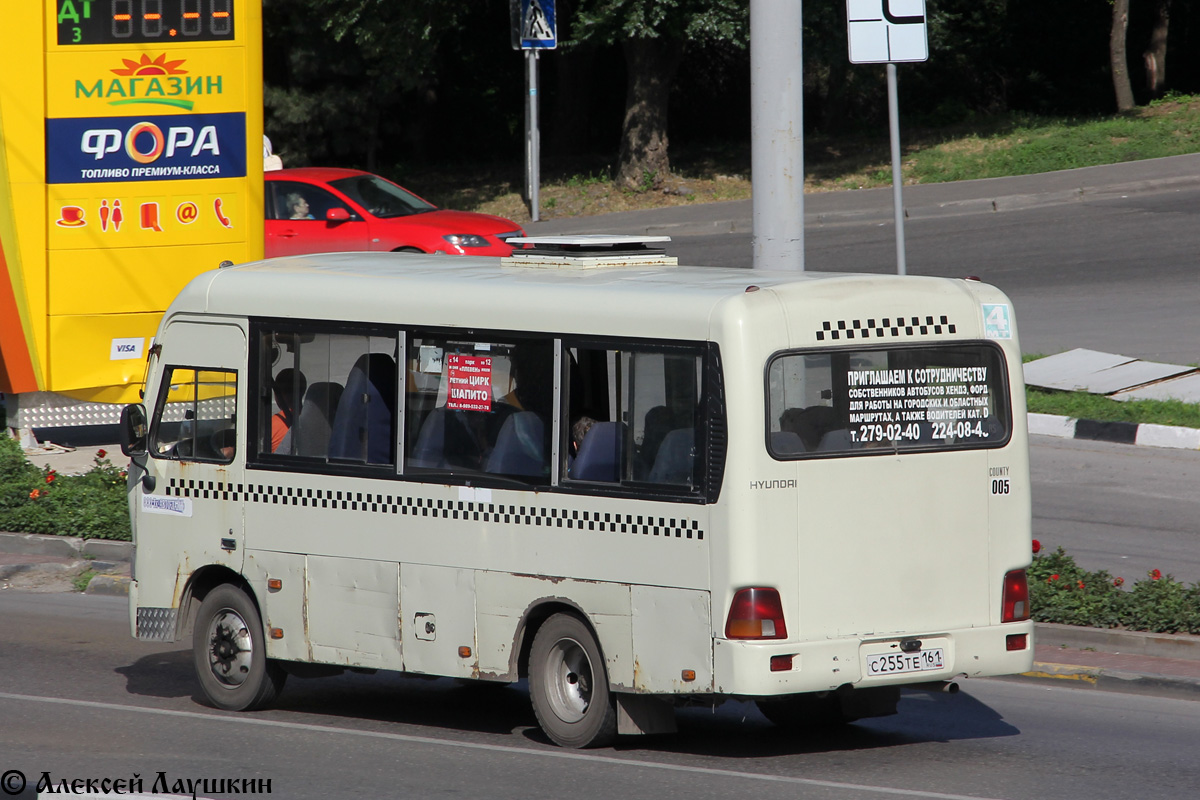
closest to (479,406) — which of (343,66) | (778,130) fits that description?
(778,130)

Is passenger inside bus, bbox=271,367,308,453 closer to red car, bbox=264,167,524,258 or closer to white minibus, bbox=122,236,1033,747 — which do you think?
white minibus, bbox=122,236,1033,747

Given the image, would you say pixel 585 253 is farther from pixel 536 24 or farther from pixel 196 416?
pixel 536 24

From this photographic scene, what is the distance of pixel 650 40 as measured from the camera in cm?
2962

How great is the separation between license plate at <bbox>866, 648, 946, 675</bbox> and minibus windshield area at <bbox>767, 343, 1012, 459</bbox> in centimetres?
91

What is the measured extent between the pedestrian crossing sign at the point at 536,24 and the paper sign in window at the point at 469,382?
19.4 m

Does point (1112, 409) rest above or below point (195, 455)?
above

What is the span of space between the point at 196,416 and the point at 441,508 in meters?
1.70

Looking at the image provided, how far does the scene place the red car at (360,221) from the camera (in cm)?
2042

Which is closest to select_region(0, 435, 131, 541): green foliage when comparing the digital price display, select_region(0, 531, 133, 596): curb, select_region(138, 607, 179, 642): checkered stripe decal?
select_region(0, 531, 133, 596): curb

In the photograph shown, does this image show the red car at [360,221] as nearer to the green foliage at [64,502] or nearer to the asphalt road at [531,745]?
the green foliage at [64,502]

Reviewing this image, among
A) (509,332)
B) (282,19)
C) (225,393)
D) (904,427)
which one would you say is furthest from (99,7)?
(282,19)

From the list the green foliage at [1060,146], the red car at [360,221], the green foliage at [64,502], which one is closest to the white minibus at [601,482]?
the green foliage at [64,502]

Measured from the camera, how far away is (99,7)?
14914mm

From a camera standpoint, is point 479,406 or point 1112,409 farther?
point 1112,409
